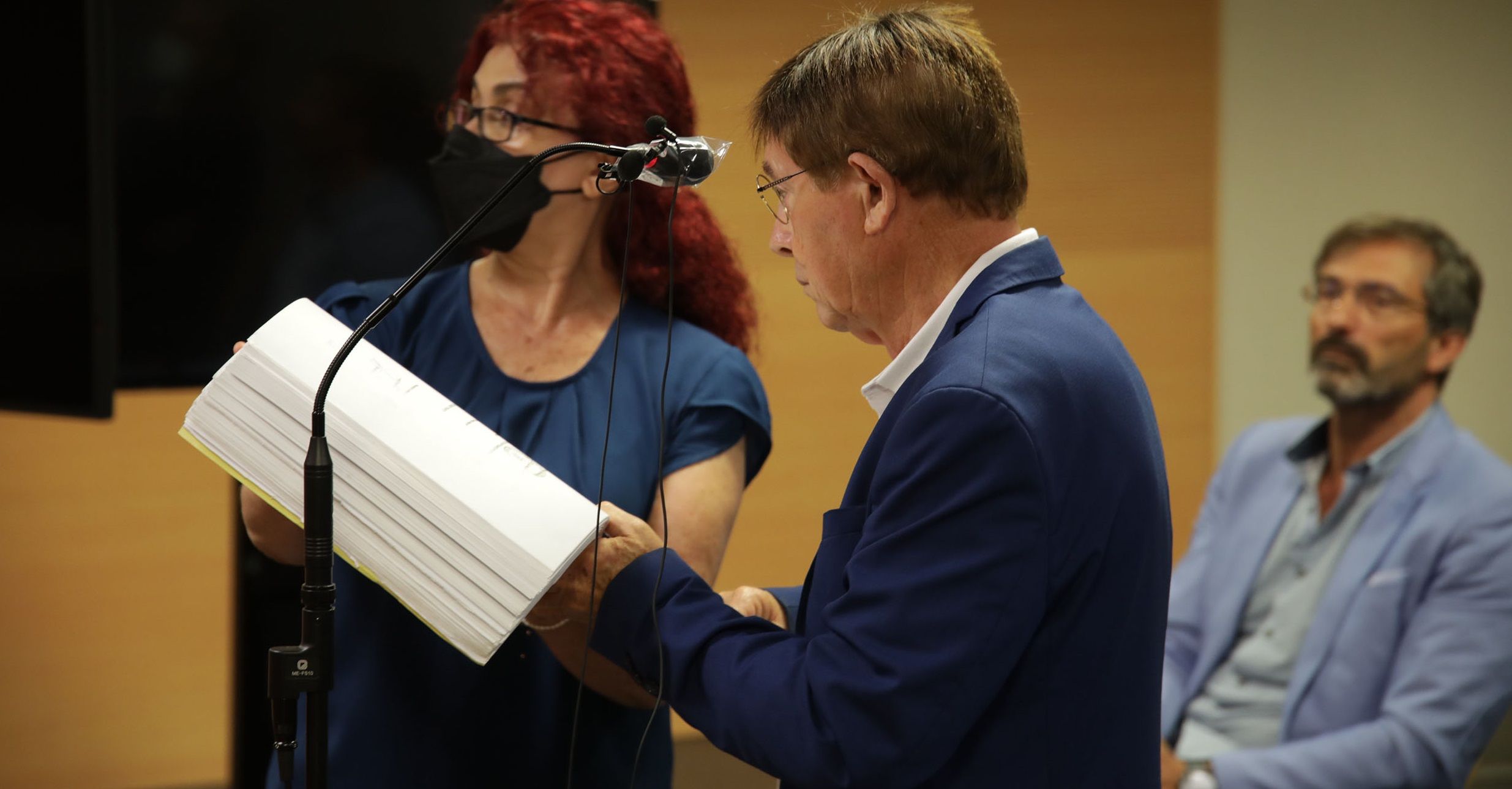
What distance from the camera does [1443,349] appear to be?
271 cm

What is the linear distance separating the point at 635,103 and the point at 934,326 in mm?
664

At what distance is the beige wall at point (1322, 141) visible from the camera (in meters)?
3.77

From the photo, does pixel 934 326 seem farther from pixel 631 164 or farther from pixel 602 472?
pixel 602 472

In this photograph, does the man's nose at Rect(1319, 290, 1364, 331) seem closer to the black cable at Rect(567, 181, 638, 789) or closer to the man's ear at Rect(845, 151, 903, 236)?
the black cable at Rect(567, 181, 638, 789)

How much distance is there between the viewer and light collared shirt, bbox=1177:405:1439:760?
8.29 feet

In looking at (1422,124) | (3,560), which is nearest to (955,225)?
(3,560)

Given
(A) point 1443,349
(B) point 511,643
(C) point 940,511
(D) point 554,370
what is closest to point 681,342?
(D) point 554,370

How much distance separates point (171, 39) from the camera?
1.83 metres

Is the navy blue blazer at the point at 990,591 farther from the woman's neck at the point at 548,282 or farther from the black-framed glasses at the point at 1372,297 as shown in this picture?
the black-framed glasses at the point at 1372,297

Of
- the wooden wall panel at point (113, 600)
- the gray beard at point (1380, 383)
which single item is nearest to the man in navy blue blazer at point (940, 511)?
the gray beard at point (1380, 383)

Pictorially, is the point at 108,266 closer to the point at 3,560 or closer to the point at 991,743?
the point at 991,743

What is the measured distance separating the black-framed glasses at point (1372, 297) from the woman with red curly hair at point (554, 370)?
1.68 metres

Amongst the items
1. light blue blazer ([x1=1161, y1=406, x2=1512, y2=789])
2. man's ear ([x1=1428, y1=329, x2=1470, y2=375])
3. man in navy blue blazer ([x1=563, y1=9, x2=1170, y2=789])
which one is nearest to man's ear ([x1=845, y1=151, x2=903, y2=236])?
man in navy blue blazer ([x1=563, y1=9, x2=1170, y2=789])

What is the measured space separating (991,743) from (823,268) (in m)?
0.43
